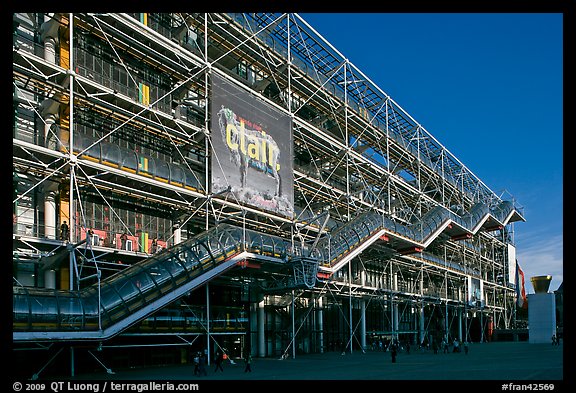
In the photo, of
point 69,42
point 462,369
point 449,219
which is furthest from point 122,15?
point 449,219

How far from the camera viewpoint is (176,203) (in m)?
25.2

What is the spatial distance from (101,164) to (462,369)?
13.8 m

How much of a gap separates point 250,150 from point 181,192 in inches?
197

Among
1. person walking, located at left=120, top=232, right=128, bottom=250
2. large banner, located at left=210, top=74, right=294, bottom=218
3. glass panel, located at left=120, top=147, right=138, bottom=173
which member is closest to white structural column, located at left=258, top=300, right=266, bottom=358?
large banner, located at left=210, top=74, right=294, bottom=218

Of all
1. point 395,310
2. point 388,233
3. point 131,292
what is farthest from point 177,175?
point 395,310

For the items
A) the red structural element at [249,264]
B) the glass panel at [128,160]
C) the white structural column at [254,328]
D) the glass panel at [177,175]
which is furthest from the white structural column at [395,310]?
the glass panel at [128,160]

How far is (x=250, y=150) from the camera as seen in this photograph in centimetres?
2805

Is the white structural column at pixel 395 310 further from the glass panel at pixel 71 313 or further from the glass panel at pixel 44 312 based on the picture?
the glass panel at pixel 44 312

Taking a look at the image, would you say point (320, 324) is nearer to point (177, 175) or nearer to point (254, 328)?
point (254, 328)

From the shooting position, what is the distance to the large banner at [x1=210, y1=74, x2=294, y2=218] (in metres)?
26.1

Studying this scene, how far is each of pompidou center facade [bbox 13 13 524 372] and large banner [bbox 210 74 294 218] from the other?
9 cm

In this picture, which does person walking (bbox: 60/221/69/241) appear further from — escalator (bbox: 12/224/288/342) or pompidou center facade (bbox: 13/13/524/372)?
escalator (bbox: 12/224/288/342)
